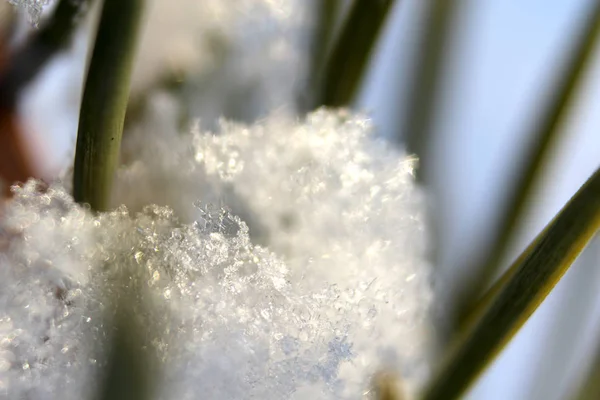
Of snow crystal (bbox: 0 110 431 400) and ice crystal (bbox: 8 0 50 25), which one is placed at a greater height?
ice crystal (bbox: 8 0 50 25)

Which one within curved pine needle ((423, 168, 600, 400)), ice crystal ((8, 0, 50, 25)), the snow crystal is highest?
ice crystal ((8, 0, 50, 25))
